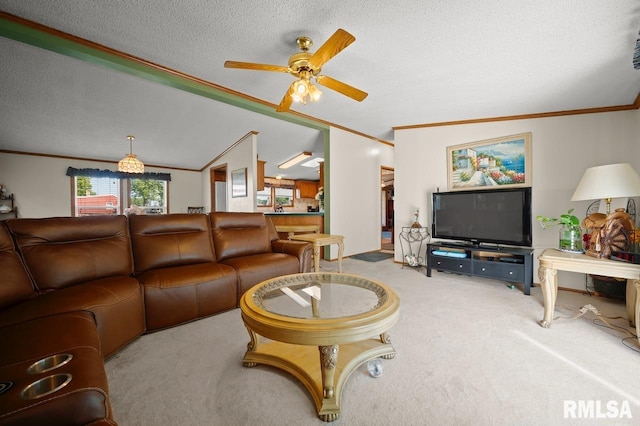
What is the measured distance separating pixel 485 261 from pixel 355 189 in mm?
2643

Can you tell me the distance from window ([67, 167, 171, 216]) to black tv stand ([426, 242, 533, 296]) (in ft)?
20.8

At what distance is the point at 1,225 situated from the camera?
1646 mm

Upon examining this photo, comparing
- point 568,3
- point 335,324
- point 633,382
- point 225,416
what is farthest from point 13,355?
point 568,3

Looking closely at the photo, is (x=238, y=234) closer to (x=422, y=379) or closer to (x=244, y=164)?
(x=422, y=379)

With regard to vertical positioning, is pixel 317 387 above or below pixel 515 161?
below

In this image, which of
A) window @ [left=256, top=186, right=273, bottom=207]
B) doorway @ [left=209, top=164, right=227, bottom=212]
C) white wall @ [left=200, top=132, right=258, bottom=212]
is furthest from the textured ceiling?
window @ [left=256, top=186, right=273, bottom=207]

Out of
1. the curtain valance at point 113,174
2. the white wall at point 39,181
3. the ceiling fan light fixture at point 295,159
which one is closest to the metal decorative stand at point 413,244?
the ceiling fan light fixture at point 295,159

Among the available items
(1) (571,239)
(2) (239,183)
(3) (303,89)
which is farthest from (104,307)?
(2) (239,183)

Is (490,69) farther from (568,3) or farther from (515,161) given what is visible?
(515,161)

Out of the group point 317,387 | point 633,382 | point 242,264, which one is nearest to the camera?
point 317,387

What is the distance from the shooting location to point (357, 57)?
2.40 metres

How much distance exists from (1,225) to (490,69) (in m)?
4.16

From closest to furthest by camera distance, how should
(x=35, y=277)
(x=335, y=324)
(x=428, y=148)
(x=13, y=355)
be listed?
1. (x=13, y=355)
2. (x=335, y=324)
3. (x=35, y=277)
4. (x=428, y=148)

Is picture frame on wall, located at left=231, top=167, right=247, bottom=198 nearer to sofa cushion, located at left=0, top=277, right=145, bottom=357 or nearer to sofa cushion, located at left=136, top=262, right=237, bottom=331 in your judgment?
sofa cushion, located at left=136, top=262, right=237, bottom=331
